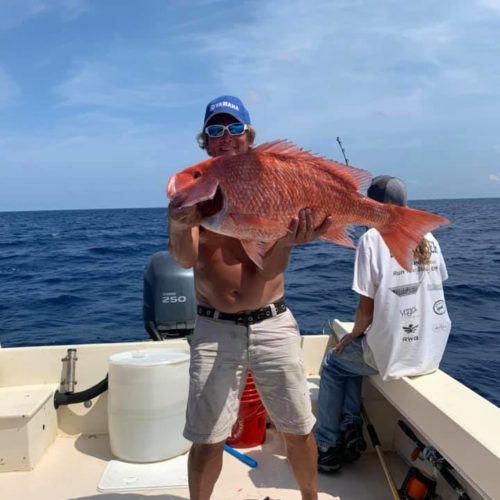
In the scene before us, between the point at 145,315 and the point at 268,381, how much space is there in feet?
8.94

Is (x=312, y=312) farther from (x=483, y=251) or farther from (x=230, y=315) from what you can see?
(x=483, y=251)

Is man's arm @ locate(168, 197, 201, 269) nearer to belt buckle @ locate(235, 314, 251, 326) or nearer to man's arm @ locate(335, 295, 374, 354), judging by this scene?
belt buckle @ locate(235, 314, 251, 326)

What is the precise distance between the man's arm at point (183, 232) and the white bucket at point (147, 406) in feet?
4.42

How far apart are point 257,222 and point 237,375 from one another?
1003mm

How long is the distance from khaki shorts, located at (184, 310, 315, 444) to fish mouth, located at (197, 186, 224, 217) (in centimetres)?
80

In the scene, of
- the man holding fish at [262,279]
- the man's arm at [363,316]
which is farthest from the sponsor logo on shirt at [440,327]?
the man holding fish at [262,279]

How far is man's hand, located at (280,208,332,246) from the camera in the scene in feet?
7.75

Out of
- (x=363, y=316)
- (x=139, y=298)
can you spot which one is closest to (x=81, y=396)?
(x=363, y=316)

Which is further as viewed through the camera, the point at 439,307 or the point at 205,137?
the point at 439,307

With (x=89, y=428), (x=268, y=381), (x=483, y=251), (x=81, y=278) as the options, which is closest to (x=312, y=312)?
(x=89, y=428)

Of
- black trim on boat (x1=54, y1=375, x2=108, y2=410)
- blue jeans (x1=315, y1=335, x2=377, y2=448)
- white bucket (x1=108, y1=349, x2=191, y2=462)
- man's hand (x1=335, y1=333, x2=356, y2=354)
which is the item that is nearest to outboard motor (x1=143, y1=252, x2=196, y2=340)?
black trim on boat (x1=54, y1=375, x2=108, y2=410)

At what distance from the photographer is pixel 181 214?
2.19 metres

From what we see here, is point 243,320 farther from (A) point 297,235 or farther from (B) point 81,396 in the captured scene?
(B) point 81,396

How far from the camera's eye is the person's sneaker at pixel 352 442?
3.80 metres
